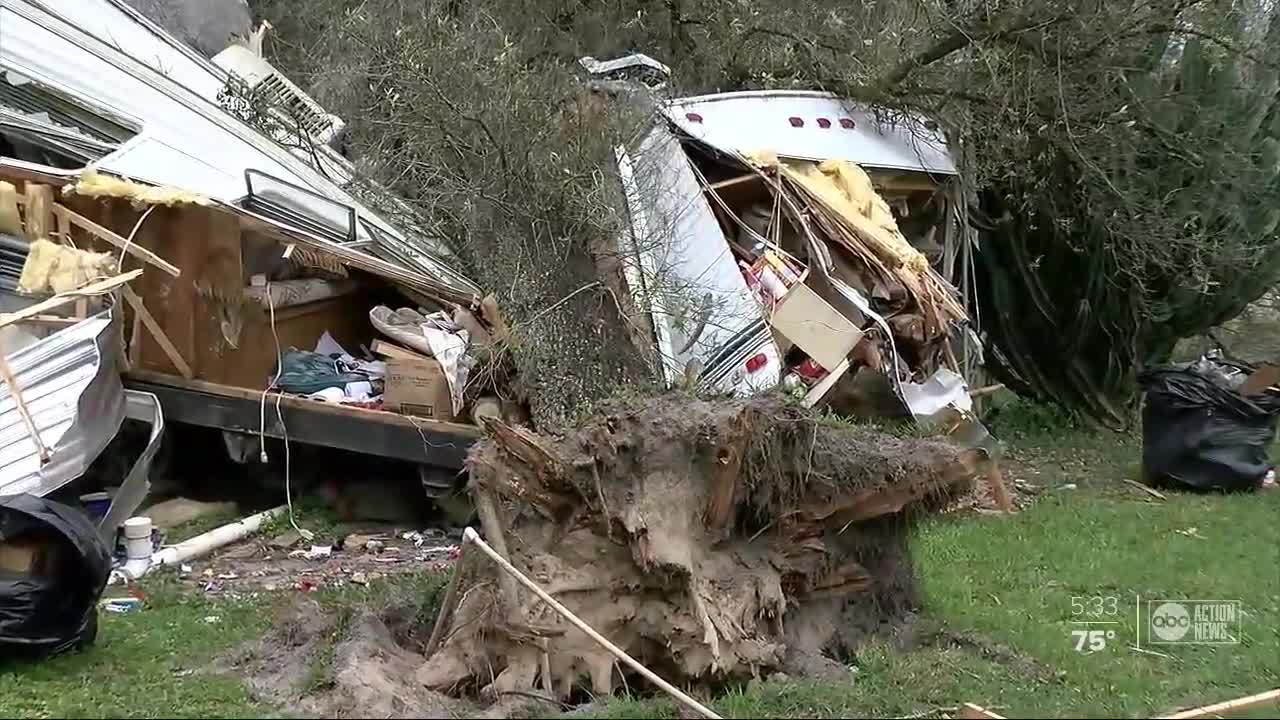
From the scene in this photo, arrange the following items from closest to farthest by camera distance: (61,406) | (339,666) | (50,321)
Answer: (339,666) < (61,406) < (50,321)

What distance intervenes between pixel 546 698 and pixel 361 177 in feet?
18.5

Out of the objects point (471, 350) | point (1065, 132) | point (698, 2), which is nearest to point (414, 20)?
point (698, 2)

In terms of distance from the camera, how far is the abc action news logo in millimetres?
5750

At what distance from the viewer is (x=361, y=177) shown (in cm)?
949

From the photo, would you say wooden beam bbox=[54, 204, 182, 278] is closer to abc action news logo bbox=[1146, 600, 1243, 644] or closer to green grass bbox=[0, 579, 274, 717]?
green grass bbox=[0, 579, 274, 717]

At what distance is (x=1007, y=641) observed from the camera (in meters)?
5.58

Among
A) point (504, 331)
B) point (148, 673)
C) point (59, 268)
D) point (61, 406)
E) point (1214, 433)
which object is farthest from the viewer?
point (1214, 433)

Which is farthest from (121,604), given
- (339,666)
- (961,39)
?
(961,39)

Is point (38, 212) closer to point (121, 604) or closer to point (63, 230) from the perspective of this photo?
point (63, 230)

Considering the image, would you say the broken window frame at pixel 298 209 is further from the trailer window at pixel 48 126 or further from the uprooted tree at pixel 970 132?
the trailer window at pixel 48 126

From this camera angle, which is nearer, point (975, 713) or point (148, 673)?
point (975, 713)

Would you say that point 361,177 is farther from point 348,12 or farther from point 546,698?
point 546,698

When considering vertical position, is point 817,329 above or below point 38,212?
below

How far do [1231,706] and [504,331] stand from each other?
4.26m
